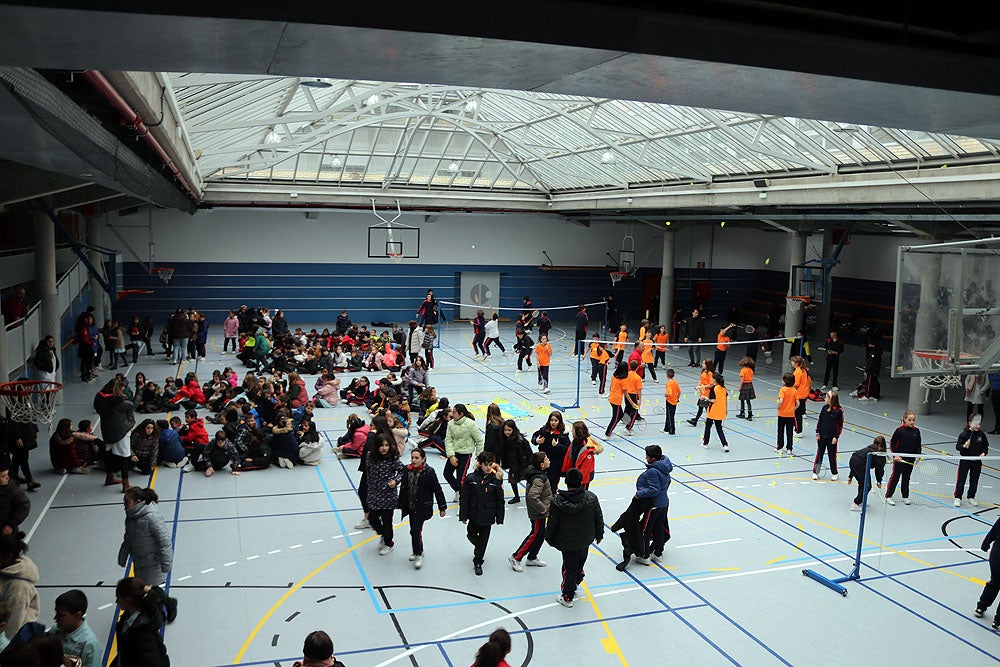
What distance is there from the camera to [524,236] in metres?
38.3

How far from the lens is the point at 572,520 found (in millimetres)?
8750

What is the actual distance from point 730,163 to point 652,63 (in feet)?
64.5

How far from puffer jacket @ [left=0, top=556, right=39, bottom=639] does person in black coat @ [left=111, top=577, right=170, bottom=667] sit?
118 centimetres

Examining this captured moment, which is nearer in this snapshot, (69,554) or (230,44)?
(230,44)

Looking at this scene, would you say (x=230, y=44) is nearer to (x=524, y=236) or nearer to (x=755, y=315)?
(x=524, y=236)

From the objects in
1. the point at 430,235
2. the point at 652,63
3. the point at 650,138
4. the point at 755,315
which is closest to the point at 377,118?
the point at 650,138

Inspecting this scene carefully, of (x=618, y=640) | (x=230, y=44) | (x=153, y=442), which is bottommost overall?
(x=618, y=640)

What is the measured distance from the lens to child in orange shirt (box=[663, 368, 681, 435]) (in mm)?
16594

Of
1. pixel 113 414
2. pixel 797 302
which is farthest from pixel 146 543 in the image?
pixel 797 302

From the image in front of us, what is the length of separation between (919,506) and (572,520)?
7417mm

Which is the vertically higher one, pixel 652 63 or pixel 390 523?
pixel 652 63

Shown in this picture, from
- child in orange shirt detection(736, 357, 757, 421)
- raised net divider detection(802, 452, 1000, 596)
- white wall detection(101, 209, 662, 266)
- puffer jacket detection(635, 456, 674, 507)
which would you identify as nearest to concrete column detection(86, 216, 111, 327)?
white wall detection(101, 209, 662, 266)

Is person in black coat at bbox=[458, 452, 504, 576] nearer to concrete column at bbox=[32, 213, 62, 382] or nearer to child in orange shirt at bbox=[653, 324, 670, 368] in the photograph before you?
concrete column at bbox=[32, 213, 62, 382]

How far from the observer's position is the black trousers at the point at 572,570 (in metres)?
8.82
